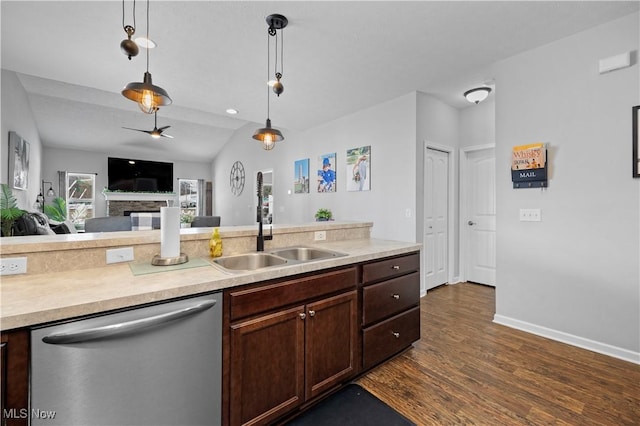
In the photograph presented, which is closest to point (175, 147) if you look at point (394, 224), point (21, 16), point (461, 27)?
point (21, 16)

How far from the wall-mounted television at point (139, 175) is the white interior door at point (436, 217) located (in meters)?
8.32

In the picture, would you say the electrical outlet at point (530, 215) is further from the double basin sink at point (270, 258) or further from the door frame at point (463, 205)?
the double basin sink at point (270, 258)

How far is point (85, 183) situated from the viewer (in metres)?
7.97

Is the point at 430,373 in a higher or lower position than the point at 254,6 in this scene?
lower

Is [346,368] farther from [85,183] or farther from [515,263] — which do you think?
[85,183]

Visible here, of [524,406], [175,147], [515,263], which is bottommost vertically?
[524,406]

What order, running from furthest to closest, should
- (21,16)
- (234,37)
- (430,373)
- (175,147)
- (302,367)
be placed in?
1. (175,147)
2. (234,37)
3. (21,16)
4. (430,373)
5. (302,367)

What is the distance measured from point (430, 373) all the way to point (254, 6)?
2.93 metres

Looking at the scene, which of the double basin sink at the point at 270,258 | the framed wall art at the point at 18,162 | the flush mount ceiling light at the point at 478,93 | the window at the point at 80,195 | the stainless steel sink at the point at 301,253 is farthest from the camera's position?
the window at the point at 80,195

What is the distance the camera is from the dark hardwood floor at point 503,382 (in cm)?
161

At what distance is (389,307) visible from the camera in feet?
6.72

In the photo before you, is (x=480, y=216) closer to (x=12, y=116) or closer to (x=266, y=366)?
(x=266, y=366)

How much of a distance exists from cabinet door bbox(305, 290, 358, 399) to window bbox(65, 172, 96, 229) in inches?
347
